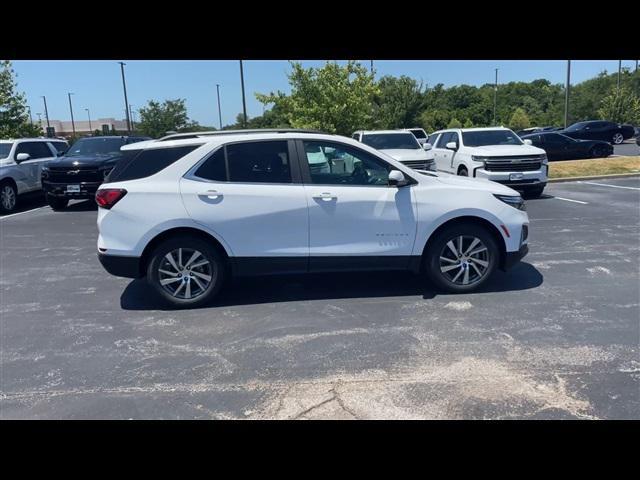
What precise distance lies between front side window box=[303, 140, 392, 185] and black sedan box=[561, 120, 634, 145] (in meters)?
27.7

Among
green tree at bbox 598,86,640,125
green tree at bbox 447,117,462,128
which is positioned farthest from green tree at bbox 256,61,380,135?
green tree at bbox 598,86,640,125

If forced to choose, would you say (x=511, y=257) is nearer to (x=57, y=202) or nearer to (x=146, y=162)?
(x=146, y=162)

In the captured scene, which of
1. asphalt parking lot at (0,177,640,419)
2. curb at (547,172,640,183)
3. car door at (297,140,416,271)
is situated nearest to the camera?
asphalt parking lot at (0,177,640,419)


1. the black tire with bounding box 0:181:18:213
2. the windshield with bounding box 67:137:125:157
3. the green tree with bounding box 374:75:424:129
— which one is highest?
the green tree with bounding box 374:75:424:129

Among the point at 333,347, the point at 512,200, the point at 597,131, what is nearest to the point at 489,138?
the point at 512,200

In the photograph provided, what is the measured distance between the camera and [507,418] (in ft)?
10.1

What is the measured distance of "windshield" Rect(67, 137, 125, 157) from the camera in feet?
41.9

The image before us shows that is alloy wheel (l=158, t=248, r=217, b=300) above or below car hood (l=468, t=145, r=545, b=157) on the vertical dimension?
below

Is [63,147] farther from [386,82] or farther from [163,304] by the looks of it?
[386,82]

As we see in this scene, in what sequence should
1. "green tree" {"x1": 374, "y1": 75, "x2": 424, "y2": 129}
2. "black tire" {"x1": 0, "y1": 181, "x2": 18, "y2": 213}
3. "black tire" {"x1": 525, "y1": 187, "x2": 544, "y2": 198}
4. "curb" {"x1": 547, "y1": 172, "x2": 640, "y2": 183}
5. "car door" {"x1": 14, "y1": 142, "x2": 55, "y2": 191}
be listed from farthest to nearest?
1. "green tree" {"x1": 374, "y1": 75, "x2": 424, "y2": 129}
2. "curb" {"x1": 547, "y1": 172, "x2": 640, "y2": 183}
3. "car door" {"x1": 14, "y1": 142, "x2": 55, "y2": 191}
4. "black tire" {"x1": 525, "y1": 187, "x2": 544, "y2": 198}
5. "black tire" {"x1": 0, "y1": 181, "x2": 18, "y2": 213}

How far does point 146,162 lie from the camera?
511 cm

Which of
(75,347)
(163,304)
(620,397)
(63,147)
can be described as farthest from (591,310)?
(63,147)

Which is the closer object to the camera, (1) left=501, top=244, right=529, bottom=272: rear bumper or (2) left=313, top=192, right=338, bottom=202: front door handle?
(2) left=313, top=192, right=338, bottom=202: front door handle

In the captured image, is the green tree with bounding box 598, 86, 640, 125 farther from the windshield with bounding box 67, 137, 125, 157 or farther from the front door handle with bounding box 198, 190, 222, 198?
the front door handle with bounding box 198, 190, 222, 198
